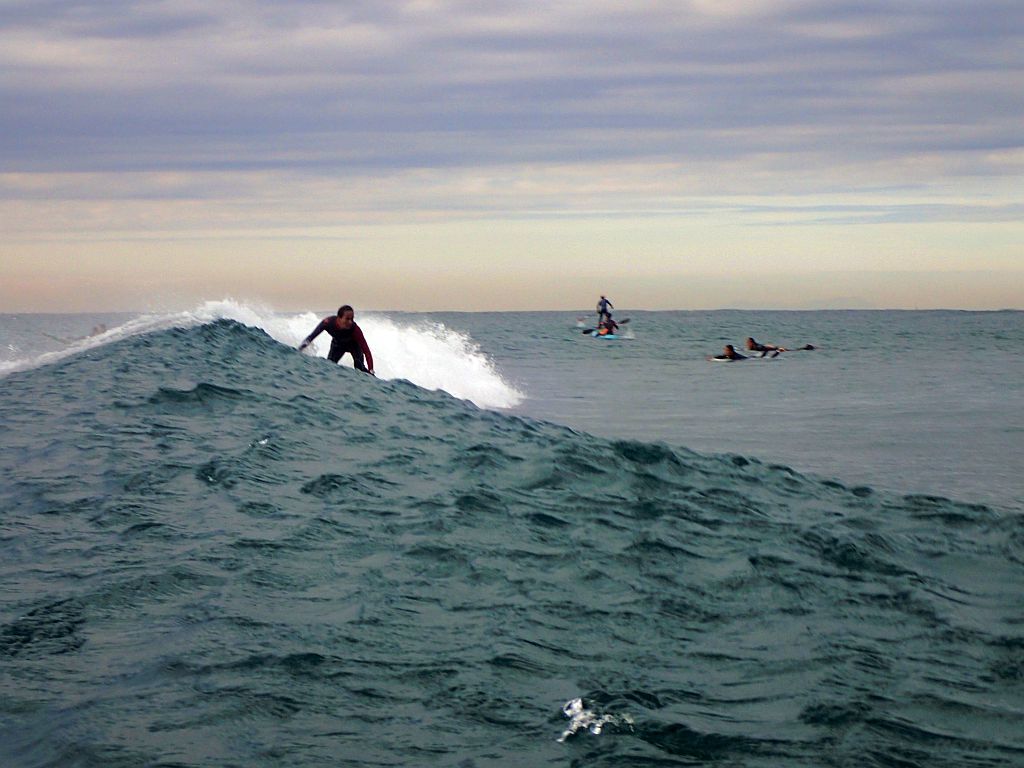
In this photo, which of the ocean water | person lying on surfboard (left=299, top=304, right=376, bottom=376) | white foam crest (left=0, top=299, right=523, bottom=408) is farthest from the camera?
white foam crest (left=0, top=299, right=523, bottom=408)

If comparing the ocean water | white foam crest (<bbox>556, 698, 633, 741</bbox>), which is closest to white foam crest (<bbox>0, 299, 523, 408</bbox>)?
the ocean water

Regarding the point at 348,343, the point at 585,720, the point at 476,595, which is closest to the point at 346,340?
the point at 348,343

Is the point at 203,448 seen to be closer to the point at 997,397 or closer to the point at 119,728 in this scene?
the point at 119,728

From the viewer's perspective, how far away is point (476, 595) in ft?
19.9

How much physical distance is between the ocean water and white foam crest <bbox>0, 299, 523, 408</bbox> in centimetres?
810

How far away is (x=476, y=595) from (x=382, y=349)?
21777mm

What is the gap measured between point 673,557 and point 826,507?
9.04 ft

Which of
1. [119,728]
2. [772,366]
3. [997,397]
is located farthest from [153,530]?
[772,366]

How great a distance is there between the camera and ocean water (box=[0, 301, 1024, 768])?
4219mm

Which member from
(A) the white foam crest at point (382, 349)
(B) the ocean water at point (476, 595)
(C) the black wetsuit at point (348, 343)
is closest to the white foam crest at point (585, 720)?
(B) the ocean water at point (476, 595)

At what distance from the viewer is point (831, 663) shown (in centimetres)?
503

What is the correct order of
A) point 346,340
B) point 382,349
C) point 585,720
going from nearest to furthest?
point 585,720, point 346,340, point 382,349

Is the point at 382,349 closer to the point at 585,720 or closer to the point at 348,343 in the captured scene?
the point at 348,343

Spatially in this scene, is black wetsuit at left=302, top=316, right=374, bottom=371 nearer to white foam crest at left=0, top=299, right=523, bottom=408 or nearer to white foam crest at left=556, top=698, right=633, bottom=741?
white foam crest at left=0, top=299, right=523, bottom=408
